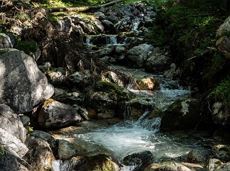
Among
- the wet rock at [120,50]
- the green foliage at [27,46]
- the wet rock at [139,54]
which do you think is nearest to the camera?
the green foliage at [27,46]

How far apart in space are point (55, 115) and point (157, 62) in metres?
6.66

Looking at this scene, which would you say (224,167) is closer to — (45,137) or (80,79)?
(45,137)

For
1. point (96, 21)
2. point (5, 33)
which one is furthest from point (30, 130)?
point (96, 21)

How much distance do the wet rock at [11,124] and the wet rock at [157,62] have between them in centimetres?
838

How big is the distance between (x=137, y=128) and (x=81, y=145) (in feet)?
7.30

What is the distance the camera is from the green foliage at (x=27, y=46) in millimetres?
13164

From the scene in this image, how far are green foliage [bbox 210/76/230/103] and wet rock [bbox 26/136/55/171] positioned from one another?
452cm

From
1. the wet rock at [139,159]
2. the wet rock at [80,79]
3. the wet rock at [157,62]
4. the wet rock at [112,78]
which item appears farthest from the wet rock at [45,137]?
the wet rock at [157,62]

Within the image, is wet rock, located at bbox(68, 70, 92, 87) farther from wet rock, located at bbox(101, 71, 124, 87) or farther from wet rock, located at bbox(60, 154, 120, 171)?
wet rock, located at bbox(60, 154, 120, 171)

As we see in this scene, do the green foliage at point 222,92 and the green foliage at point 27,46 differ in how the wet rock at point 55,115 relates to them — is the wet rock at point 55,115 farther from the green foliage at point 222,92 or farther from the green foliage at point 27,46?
the green foliage at point 222,92

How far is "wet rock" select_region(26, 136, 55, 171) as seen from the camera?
Result: 880cm

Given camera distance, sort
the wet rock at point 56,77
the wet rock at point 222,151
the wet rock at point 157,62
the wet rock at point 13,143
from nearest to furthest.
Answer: the wet rock at point 13,143 → the wet rock at point 222,151 → the wet rock at point 56,77 → the wet rock at point 157,62

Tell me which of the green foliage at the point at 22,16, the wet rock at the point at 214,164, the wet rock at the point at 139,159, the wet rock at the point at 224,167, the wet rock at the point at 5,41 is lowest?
the wet rock at the point at 139,159

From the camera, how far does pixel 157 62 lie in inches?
677
